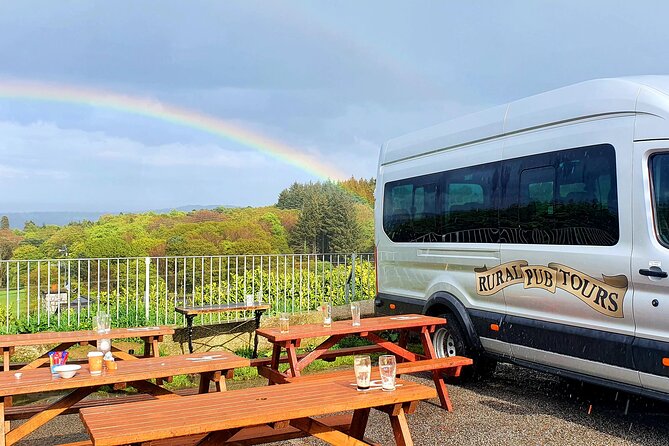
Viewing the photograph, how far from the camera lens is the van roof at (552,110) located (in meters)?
4.32

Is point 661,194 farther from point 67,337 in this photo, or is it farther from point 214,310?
point 214,310

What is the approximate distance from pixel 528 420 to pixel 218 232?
1028 cm

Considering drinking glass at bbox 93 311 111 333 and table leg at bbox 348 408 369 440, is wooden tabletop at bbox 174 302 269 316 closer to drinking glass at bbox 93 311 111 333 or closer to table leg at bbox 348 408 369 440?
drinking glass at bbox 93 311 111 333

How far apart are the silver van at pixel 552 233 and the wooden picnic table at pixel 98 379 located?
2.51 metres

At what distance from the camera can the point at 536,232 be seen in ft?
17.0

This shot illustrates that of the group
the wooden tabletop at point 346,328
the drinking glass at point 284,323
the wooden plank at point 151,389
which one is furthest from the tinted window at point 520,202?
the wooden plank at point 151,389

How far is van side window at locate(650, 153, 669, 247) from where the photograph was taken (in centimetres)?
412

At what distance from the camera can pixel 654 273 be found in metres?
4.09

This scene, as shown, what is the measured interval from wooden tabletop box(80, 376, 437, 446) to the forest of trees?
5237 mm

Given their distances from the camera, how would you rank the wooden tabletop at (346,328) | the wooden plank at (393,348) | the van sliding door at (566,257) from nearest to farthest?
the van sliding door at (566,257), the wooden tabletop at (346,328), the wooden plank at (393,348)

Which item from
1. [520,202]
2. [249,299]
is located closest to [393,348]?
[520,202]

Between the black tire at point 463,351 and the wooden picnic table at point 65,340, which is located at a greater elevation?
the wooden picnic table at point 65,340

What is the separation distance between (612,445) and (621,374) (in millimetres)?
509

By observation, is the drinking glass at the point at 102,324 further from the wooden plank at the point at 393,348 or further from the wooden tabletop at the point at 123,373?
the wooden plank at the point at 393,348
